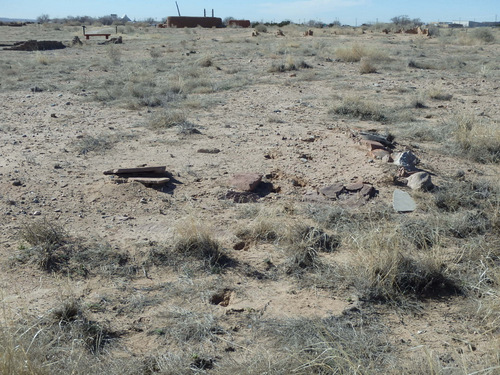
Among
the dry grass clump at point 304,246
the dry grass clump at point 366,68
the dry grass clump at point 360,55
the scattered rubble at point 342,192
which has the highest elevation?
the dry grass clump at point 360,55

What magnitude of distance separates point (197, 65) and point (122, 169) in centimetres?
1086

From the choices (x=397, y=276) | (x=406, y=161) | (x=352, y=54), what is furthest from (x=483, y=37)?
(x=397, y=276)

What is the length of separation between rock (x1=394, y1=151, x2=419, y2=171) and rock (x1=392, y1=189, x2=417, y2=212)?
0.77m

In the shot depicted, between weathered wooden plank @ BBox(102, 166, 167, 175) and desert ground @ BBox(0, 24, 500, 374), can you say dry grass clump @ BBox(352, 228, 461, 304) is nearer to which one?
desert ground @ BBox(0, 24, 500, 374)

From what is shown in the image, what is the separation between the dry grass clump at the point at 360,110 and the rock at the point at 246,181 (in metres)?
3.79

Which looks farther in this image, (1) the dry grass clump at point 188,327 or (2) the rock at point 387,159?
(2) the rock at point 387,159

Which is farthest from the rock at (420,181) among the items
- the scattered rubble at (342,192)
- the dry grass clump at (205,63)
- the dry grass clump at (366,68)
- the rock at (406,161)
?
the dry grass clump at (205,63)

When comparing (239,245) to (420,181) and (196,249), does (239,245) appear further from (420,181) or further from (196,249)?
(420,181)

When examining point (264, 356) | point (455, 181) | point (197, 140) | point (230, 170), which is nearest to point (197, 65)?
point (197, 140)

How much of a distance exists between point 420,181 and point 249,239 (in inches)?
91.8

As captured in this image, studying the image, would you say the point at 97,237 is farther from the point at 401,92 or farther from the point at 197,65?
the point at 197,65

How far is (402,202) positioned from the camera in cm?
568

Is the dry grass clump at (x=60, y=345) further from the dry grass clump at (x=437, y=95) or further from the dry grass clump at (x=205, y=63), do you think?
the dry grass clump at (x=205, y=63)

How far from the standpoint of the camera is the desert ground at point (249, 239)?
332cm
